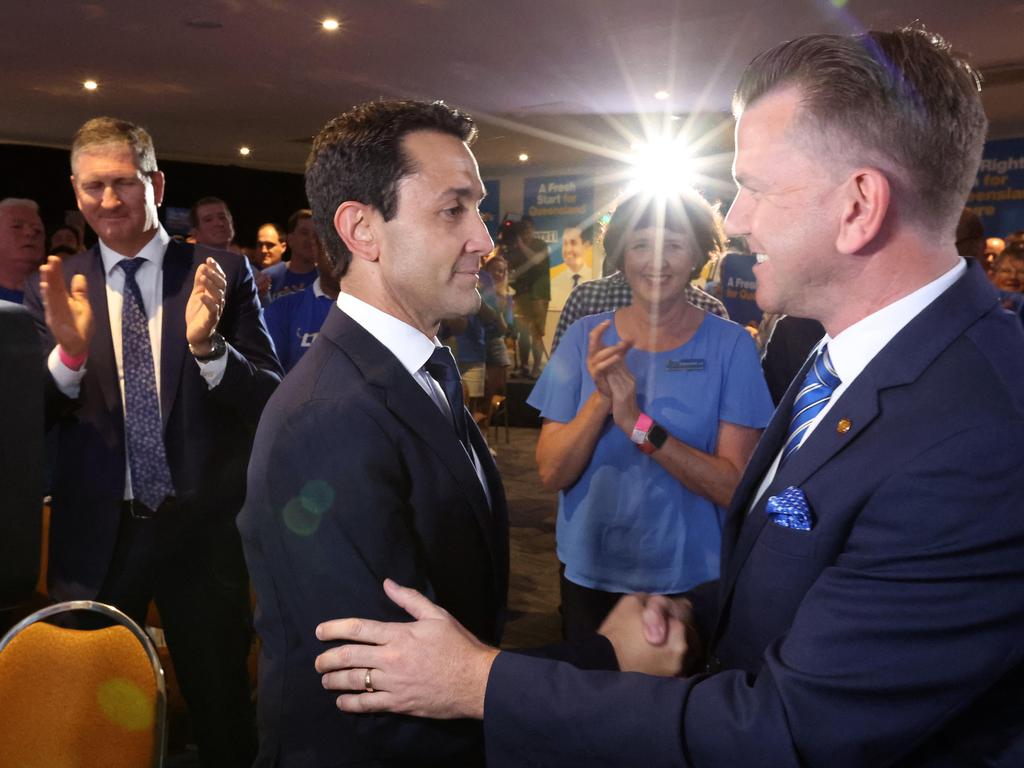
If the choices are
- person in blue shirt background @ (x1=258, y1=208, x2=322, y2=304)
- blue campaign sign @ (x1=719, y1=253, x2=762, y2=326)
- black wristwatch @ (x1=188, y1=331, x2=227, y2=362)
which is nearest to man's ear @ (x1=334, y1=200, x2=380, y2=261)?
black wristwatch @ (x1=188, y1=331, x2=227, y2=362)

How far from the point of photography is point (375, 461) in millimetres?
1202

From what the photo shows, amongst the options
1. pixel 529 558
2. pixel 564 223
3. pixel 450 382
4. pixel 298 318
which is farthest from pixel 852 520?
pixel 564 223

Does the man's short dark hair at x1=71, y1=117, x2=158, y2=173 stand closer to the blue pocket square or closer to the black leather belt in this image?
the black leather belt

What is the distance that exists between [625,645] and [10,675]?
1197 mm

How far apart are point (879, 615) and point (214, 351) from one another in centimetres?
203

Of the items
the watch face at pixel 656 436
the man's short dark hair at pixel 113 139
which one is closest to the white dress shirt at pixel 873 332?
the watch face at pixel 656 436

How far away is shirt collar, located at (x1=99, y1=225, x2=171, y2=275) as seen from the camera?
266 cm

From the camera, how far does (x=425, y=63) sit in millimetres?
8508

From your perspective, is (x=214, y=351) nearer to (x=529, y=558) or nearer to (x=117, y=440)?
(x=117, y=440)

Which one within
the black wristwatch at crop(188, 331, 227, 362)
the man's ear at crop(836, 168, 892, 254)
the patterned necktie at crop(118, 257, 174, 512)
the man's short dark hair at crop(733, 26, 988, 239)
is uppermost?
the man's short dark hair at crop(733, 26, 988, 239)

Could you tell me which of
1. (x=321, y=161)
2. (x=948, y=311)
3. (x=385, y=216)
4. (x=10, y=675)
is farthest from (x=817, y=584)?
(x=10, y=675)

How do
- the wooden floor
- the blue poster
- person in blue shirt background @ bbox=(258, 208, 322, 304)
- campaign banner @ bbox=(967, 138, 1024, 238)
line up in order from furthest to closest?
the blue poster → campaign banner @ bbox=(967, 138, 1024, 238) → person in blue shirt background @ bbox=(258, 208, 322, 304) → the wooden floor

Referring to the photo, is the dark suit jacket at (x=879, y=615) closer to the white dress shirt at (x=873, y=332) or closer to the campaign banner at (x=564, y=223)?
the white dress shirt at (x=873, y=332)

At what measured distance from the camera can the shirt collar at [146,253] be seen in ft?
8.73
